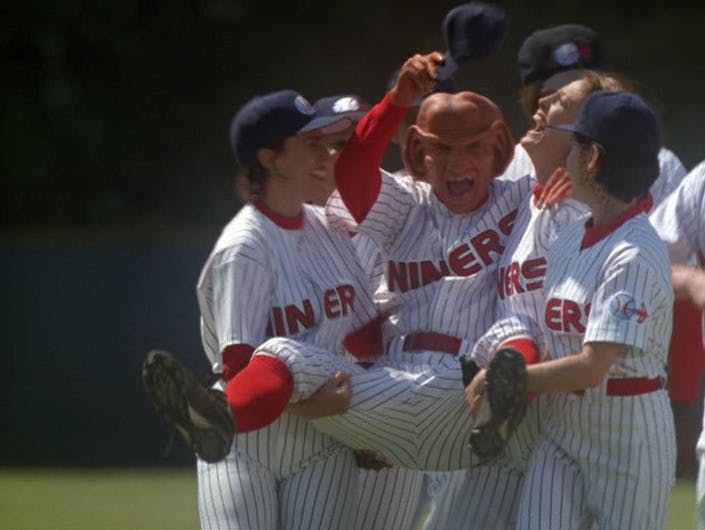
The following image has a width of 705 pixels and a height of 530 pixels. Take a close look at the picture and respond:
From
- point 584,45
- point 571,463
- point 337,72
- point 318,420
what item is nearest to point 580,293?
point 571,463

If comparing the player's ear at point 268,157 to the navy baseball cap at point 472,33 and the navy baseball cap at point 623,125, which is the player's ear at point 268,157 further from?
the navy baseball cap at point 623,125

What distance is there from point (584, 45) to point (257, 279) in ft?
4.00

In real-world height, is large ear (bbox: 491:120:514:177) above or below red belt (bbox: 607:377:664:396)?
above

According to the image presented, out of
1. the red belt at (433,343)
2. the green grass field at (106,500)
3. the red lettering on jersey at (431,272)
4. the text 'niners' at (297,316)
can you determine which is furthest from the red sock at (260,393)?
the green grass field at (106,500)

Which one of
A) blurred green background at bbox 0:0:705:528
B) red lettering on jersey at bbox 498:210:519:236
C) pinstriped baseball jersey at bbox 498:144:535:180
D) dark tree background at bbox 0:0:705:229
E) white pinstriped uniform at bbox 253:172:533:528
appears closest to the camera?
white pinstriped uniform at bbox 253:172:533:528

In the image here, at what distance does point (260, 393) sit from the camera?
3.63 meters

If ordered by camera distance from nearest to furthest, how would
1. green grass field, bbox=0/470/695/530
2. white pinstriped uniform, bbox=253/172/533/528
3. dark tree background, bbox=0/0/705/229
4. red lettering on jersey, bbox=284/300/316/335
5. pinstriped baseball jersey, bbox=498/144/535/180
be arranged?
white pinstriped uniform, bbox=253/172/533/528 → red lettering on jersey, bbox=284/300/316/335 → pinstriped baseball jersey, bbox=498/144/535/180 → green grass field, bbox=0/470/695/530 → dark tree background, bbox=0/0/705/229

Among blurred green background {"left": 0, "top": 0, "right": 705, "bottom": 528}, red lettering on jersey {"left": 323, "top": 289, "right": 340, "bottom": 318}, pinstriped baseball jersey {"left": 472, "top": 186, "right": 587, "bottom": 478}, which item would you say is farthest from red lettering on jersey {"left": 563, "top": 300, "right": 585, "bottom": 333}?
blurred green background {"left": 0, "top": 0, "right": 705, "bottom": 528}

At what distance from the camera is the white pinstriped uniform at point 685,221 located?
4.11 m

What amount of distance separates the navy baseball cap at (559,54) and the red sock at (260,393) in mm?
1122

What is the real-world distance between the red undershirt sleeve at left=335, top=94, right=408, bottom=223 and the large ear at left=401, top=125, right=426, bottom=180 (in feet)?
0.30

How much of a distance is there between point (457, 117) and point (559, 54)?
0.55m

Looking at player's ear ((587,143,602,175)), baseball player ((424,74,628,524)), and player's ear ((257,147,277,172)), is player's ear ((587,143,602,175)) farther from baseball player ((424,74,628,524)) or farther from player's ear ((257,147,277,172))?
player's ear ((257,147,277,172))

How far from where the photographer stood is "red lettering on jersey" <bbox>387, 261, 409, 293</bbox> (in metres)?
4.04
